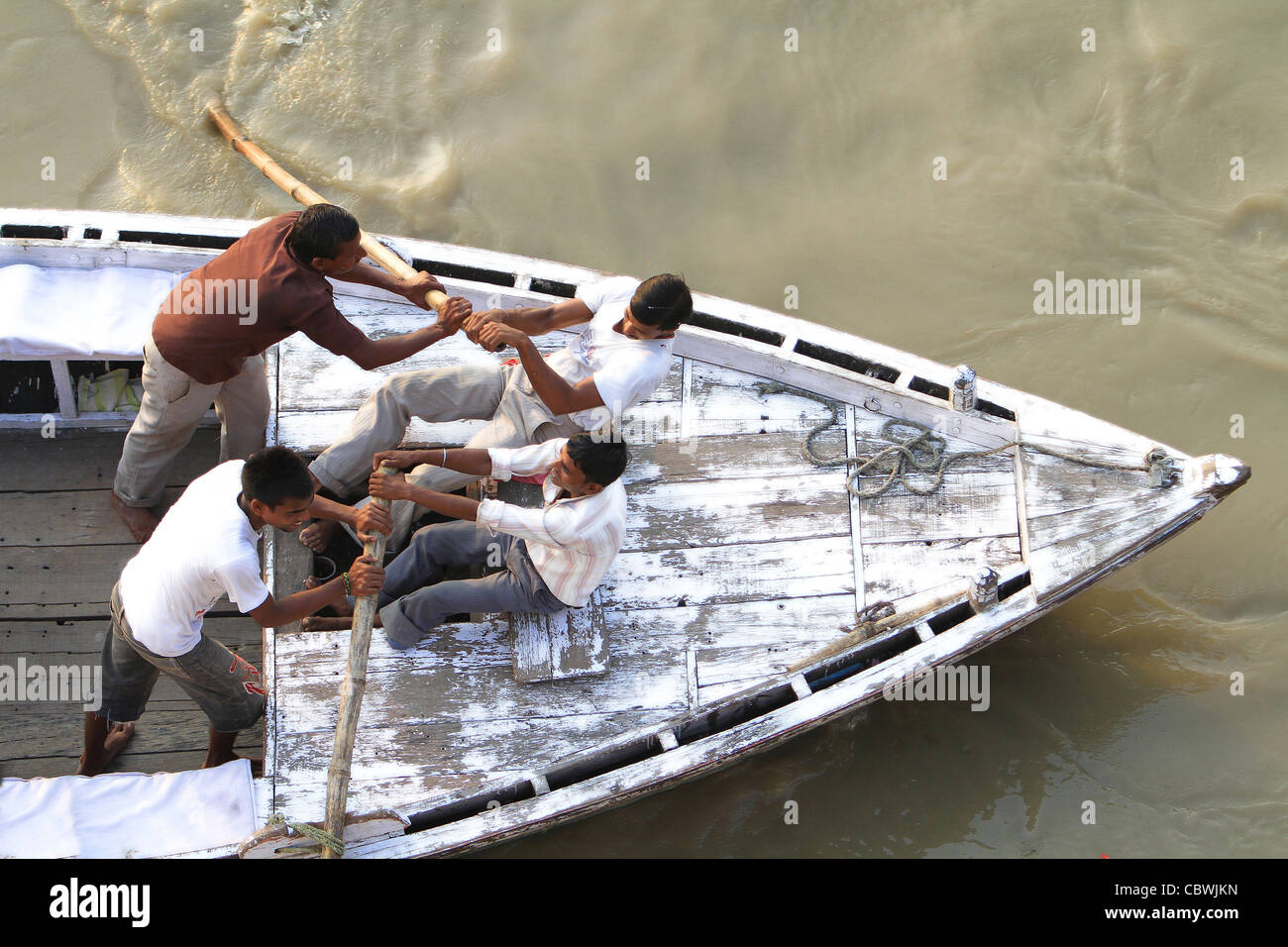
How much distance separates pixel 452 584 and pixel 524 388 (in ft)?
3.05

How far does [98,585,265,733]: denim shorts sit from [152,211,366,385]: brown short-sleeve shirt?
3.38ft

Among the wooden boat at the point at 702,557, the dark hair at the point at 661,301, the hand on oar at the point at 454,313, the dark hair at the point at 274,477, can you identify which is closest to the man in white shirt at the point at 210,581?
the dark hair at the point at 274,477

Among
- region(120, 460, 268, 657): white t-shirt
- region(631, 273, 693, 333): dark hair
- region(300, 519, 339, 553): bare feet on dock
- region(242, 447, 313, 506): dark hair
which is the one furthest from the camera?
region(300, 519, 339, 553): bare feet on dock

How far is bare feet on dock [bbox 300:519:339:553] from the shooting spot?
17.0ft

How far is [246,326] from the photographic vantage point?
477 cm

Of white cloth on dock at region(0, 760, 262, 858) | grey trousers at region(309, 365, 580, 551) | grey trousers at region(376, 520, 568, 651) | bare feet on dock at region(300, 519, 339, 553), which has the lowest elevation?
white cloth on dock at region(0, 760, 262, 858)

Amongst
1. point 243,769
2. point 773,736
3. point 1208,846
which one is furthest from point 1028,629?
point 243,769

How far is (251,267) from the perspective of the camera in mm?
4762

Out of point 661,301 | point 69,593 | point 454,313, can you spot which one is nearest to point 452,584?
point 454,313

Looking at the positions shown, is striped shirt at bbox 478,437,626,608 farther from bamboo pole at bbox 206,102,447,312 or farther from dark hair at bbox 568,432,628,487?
bamboo pole at bbox 206,102,447,312

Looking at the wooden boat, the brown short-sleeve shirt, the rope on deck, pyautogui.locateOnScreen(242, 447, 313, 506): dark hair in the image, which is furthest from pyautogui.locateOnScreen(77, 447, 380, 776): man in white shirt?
the rope on deck

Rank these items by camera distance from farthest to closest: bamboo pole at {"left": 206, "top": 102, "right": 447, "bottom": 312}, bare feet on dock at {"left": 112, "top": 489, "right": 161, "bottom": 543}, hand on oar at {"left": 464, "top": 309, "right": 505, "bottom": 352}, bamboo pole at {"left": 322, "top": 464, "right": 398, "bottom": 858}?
bare feet on dock at {"left": 112, "top": 489, "right": 161, "bottom": 543}
bamboo pole at {"left": 206, "top": 102, "right": 447, "bottom": 312}
hand on oar at {"left": 464, "top": 309, "right": 505, "bottom": 352}
bamboo pole at {"left": 322, "top": 464, "right": 398, "bottom": 858}

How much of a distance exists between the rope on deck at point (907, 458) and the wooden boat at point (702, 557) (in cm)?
1

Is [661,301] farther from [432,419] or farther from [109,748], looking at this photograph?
[109,748]
